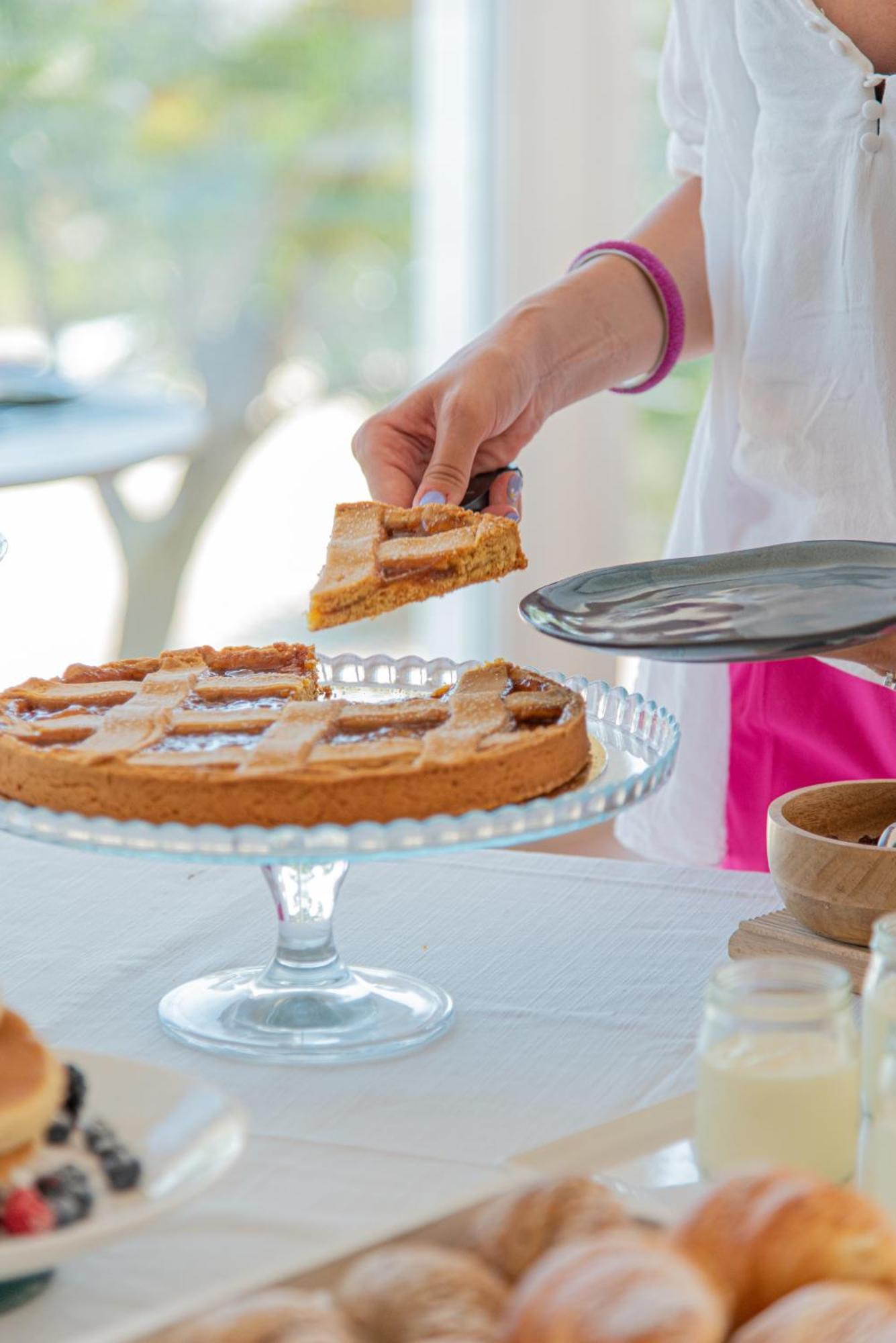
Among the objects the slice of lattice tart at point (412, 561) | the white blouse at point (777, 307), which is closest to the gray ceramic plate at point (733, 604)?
the slice of lattice tart at point (412, 561)

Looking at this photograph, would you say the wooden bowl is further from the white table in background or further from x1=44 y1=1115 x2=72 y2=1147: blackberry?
the white table in background

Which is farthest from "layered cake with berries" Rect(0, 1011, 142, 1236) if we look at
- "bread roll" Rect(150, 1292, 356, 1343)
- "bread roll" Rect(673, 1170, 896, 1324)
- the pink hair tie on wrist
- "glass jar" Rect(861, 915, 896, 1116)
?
the pink hair tie on wrist

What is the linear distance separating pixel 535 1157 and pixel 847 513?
85 cm

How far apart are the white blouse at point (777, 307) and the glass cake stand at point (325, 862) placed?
445mm

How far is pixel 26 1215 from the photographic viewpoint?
65cm

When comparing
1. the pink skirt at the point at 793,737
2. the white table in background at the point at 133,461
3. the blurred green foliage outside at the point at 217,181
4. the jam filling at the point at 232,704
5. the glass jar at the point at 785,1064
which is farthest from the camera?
the blurred green foliage outside at the point at 217,181

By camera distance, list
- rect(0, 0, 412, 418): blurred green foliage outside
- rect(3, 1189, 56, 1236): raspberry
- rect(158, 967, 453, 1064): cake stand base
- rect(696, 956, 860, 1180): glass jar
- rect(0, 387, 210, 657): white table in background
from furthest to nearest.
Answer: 1. rect(0, 0, 412, 418): blurred green foliage outside
2. rect(0, 387, 210, 657): white table in background
3. rect(158, 967, 453, 1064): cake stand base
4. rect(696, 956, 860, 1180): glass jar
5. rect(3, 1189, 56, 1236): raspberry

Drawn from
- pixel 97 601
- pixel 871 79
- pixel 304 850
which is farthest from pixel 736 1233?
pixel 97 601

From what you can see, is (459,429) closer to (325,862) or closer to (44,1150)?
(325,862)

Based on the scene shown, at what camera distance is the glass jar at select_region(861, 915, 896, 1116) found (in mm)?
770

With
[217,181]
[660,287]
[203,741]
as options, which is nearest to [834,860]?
[203,741]

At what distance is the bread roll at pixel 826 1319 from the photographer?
54cm

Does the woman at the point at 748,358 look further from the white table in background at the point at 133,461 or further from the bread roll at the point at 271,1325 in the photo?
the white table in background at the point at 133,461

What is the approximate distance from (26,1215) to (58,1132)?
7cm
